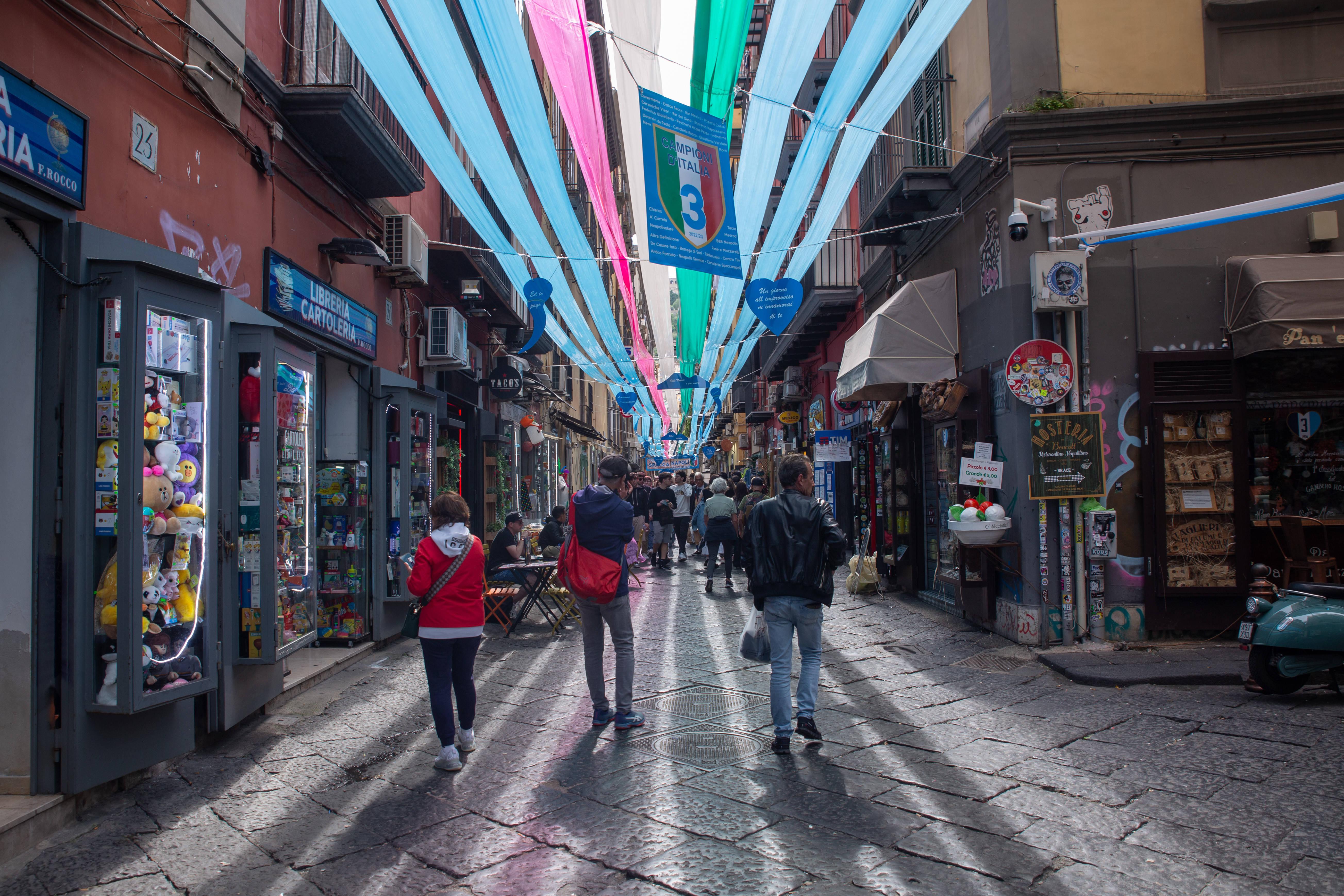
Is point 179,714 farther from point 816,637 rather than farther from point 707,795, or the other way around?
point 816,637

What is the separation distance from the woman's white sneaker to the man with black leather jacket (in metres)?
1.75

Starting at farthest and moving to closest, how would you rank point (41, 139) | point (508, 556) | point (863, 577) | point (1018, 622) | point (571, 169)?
1. point (571, 169)
2. point (863, 577)
3. point (508, 556)
4. point (1018, 622)
5. point (41, 139)

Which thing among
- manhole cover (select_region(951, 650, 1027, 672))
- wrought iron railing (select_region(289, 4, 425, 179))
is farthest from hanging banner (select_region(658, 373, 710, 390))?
manhole cover (select_region(951, 650, 1027, 672))

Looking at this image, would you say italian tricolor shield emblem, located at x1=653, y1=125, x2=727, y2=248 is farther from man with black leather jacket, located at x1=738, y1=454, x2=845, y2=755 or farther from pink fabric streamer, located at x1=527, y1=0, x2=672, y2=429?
man with black leather jacket, located at x1=738, y1=454, x2=845, y2=755

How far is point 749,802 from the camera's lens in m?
4.04

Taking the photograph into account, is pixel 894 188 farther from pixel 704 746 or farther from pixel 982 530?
pixel 704 746

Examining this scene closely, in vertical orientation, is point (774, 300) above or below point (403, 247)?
below

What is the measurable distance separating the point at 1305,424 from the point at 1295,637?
10.1 feet

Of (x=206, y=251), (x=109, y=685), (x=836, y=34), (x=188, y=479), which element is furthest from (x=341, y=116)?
(x=836, y=34)

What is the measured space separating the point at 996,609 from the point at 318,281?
6921 millimetres

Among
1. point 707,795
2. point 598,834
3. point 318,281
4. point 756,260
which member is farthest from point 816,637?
point 756,260

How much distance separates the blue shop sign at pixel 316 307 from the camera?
6637mm

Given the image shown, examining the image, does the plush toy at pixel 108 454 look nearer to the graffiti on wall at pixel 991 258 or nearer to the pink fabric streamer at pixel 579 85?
the pink fabric streamer at pixel 579 85

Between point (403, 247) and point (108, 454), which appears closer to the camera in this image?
point (108, 454)
